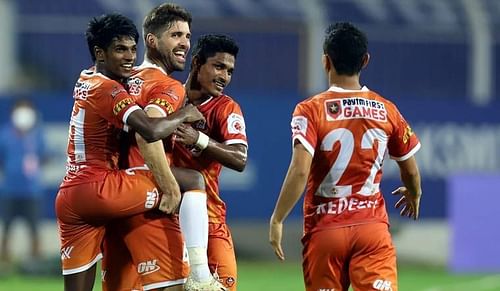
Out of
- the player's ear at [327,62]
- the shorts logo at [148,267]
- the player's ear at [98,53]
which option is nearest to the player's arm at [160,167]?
the shorts logo at [148,267]

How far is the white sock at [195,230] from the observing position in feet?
24.1

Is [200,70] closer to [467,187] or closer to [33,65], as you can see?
[467,187]

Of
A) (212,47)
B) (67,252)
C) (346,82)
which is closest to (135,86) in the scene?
(212,47)

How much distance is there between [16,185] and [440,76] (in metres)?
7.74

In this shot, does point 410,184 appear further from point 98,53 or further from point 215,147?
point 98,53

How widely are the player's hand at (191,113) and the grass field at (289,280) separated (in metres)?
5.84

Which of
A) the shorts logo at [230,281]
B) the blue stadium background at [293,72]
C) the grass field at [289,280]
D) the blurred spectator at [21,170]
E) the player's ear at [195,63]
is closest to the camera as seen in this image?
the shorts logo at [230,281]

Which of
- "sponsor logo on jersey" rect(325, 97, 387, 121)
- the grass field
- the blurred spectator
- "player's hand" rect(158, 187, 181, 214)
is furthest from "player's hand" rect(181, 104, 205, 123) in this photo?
the blurred spectator

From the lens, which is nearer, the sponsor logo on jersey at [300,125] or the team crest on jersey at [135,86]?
the sponsor logo on jersey at [300,125]

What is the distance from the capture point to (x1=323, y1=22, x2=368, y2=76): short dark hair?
24.3ft

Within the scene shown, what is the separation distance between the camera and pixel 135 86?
24.7 feet

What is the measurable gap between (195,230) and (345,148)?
91 centimetres

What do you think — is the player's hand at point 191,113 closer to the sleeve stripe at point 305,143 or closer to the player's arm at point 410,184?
the sleeve stripe at point 305,143

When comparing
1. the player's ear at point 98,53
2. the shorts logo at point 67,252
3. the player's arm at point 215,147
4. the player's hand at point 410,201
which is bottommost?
the shorts logo at point 67,252
